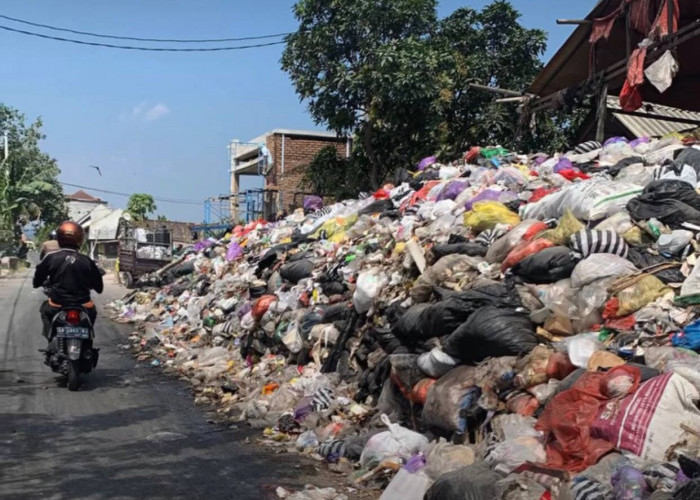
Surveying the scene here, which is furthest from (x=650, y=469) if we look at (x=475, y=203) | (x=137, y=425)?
(x=475, y=203)

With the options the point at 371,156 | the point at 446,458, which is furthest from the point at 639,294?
the point at 371,156

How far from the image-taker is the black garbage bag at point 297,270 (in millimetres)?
8953

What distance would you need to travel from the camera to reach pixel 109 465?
467 cm

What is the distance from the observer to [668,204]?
5422 mm

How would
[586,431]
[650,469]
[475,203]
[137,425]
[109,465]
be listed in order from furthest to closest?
[475,203], [137,425], [109,465], [586,431], [650,469]

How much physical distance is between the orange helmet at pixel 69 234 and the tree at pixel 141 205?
128 feet

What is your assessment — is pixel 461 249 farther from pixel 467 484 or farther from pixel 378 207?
pixel 378 207

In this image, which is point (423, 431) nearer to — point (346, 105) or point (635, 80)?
point (635, 80)

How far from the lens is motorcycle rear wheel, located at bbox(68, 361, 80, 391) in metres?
6.89

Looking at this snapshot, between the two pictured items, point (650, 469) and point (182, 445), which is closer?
point (650, 469)

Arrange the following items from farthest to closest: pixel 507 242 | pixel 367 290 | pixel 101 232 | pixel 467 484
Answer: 1. pixel 101 232
2. pixel 367 290
3. pixel 507 242
4. pixel 467 484

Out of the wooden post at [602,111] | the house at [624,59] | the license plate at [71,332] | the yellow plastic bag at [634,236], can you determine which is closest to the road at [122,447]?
the license plate at [71,332]

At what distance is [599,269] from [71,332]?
4.79 meters

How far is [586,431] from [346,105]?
13.1m
